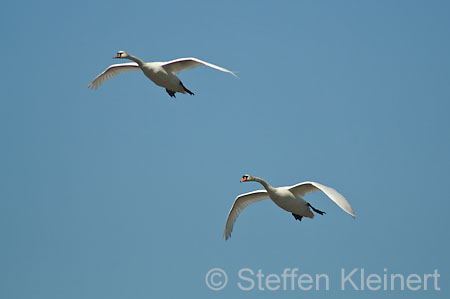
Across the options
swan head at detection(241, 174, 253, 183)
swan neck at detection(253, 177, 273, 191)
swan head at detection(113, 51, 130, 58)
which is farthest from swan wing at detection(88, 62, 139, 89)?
swan neck at detection(253, 177, 273, 191)

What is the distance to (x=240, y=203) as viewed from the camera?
4822 cm

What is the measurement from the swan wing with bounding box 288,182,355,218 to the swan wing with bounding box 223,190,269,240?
3594mm

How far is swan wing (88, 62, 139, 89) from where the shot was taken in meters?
50.3

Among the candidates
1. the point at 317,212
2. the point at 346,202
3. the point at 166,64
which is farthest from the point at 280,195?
the point at 166,64

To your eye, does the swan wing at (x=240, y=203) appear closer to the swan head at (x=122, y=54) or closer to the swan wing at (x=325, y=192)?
the swan wing at (x=325, y=192)

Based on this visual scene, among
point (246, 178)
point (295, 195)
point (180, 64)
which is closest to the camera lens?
point (295, 195)

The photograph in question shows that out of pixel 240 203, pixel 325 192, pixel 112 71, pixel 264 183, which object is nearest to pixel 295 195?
pixel 264 183

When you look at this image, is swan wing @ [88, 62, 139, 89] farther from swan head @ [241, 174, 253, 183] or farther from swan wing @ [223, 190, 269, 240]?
swan wing @ [223, 190, 269, 240]

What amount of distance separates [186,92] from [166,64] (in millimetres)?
1603

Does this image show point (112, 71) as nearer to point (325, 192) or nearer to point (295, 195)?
point (295, 195)

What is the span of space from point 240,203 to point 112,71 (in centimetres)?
1006

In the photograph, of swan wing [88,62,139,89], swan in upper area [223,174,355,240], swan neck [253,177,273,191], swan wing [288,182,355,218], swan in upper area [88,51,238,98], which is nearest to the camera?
swan wing [288,182,355,218]

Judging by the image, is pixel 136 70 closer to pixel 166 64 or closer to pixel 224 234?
pixel 166 64

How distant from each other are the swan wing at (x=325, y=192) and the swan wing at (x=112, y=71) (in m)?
11.8
